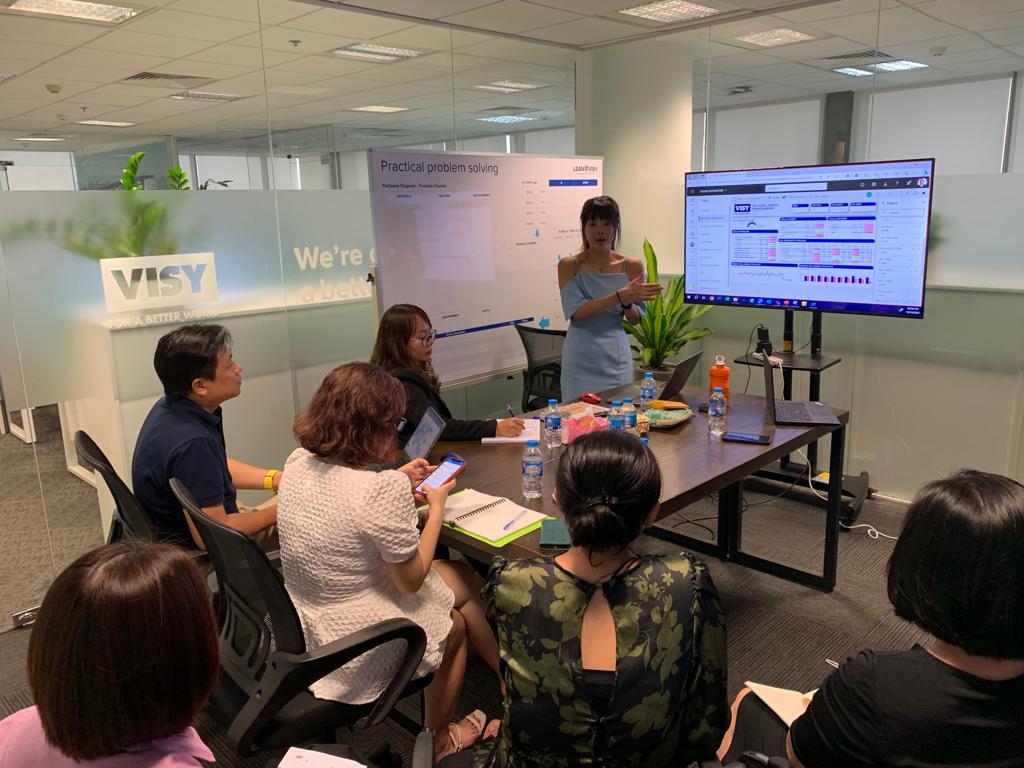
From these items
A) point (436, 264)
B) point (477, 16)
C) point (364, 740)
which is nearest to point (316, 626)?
point (364, 740)

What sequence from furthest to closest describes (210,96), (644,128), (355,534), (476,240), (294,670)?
1. (644,128)
2. (476,240)
3. (210,96)
4. (355,534)
5. (294,670)

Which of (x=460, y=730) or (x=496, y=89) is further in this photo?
(x=496, y=89)

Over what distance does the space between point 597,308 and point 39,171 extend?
2454mm

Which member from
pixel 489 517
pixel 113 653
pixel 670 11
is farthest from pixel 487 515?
pixel 670 11

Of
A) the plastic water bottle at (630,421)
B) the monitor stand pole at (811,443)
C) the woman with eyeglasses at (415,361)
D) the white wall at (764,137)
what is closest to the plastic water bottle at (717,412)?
the plastic water bottle at (630,421)

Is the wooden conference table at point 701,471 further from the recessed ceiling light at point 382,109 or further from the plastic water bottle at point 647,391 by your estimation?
the recessed ceiling light at point 382,109

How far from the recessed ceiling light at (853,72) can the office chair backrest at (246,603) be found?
4446mm

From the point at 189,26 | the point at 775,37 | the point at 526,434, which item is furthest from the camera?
the point at 775,37

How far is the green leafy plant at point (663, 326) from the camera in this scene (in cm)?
464

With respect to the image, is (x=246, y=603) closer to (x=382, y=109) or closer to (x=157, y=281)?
(x=157, y=281)

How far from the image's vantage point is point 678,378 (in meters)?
3.09

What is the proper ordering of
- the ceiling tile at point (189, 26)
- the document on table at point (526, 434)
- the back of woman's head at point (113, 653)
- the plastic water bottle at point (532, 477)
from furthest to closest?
the ceiling tile at point (189, 26) < the document on table at point (526, 434) < the plastic water bottle at point (532, 477) < the back of woman's head at point (113, 653)

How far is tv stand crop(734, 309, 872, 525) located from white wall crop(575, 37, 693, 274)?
133 cm

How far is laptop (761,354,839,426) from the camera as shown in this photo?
2.86 m
